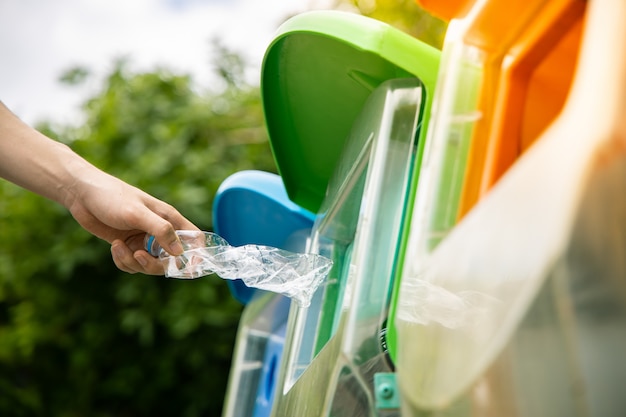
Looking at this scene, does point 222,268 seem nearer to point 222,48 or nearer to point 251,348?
point 251,348

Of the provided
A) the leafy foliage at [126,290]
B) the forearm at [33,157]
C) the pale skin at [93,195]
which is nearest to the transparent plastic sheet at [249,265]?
the pale skin at [93,195]

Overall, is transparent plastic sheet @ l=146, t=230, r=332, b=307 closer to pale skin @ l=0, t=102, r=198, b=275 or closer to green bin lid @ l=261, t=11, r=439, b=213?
pale skin @ l=0, t=102, r=198, b=275

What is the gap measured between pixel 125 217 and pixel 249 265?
195 millimetres

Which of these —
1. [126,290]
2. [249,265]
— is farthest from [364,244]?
[126,290]

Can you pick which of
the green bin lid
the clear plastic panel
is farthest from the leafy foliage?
the clear plastic panel

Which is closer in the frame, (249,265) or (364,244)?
(364,244)

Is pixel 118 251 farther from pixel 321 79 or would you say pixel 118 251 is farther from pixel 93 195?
pixel 321 79

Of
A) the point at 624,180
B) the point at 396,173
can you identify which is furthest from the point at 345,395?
the point at 624,180

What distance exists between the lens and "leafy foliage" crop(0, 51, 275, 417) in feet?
10.4

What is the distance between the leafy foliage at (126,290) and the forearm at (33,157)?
5.99 feet

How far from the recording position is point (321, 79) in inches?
45.4

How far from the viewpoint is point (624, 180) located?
0.47m

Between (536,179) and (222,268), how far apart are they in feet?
2.04

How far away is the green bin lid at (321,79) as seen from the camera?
0.88m
